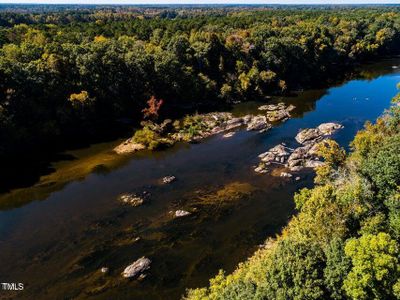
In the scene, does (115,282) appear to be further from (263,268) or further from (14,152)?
(14,152)

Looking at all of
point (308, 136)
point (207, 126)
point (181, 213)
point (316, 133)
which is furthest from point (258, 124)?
point (181, 213)

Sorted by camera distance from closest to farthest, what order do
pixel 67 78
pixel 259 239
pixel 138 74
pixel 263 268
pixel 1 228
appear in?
pixel 263 268
pixel 259 239
pixel 1 228
pixel 67 78
pixel 138 74

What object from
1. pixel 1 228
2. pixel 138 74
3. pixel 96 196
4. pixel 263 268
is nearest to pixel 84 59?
pixel 138 74

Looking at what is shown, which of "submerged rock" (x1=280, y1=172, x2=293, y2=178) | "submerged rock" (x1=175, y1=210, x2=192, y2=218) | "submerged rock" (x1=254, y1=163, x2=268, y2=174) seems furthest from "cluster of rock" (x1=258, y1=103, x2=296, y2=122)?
"submerged rock" (x1=175, y1=210, x2=192, y2=218)

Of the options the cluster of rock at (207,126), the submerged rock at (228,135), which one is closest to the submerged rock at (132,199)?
the cluster of rock at (207,126)

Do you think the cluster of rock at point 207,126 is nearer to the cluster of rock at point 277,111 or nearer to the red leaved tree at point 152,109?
the cluster of rock at point 277,111

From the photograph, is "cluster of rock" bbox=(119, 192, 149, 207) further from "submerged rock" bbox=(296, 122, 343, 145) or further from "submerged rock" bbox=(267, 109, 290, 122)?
A: "submerged rock" bbox=(267, 109, 290, 122)

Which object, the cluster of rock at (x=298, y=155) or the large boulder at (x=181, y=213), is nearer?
the large boulder at (x=181, y=213)
